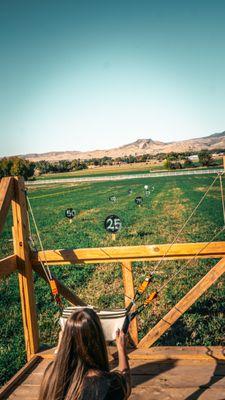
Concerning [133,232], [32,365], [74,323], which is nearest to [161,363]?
[32,365]

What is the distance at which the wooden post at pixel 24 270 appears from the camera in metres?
4.40

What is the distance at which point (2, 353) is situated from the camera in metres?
5.45

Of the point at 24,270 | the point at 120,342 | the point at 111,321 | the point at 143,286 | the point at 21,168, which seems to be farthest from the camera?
the point at 21,168

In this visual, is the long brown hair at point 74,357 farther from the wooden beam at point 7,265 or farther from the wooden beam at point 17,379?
the wooden beam at point 7,265

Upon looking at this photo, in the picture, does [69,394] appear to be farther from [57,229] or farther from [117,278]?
[57,229]

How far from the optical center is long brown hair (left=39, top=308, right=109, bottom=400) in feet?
7.02

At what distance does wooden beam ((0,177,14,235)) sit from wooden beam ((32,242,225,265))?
686 millimetres

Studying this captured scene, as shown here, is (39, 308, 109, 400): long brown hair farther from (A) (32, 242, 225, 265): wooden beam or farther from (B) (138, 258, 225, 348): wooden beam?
(B) (138, 258, 225, 348): wooden beam

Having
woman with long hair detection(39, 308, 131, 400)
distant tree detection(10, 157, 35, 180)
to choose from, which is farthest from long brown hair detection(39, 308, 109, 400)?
distant tree detection(10, 157, 35, 180)

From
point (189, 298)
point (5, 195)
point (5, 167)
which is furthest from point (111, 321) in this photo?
point (5, 167)

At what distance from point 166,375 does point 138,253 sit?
1.26 m

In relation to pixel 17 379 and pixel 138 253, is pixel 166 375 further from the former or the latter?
pixel 17 379

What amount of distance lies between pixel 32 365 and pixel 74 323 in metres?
2.37

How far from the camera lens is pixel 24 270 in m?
4.40
